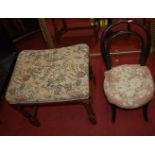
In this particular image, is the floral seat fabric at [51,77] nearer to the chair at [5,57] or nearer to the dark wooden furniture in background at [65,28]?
the chair at [5,57]

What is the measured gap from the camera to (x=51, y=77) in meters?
1.49

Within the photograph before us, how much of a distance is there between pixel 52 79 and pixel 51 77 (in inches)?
1.0

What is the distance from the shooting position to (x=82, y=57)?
1.59 meters

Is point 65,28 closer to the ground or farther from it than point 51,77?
closer to the ground

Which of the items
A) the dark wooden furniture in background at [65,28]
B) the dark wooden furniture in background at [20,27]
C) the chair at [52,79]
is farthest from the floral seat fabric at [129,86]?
the dark wooden furniture in background at [20,27]

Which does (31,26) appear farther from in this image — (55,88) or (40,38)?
(55,88)

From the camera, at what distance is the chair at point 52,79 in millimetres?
1411

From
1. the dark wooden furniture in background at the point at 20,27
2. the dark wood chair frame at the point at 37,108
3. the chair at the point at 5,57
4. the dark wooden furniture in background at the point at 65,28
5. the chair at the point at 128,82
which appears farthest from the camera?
the dark wooden furniture in background at the point at 20,27

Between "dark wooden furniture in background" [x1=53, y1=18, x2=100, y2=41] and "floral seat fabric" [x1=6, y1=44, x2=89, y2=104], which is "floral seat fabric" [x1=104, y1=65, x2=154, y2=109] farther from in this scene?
"dark wooden furniture in background" [x1=53, y1=18, x2=100, y2=41]

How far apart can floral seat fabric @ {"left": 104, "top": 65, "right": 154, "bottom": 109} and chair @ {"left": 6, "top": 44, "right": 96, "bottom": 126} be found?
0.20 metres

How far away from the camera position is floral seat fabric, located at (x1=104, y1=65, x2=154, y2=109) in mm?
1365

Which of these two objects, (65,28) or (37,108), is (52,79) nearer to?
(37,108)

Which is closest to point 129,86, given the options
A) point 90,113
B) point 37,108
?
point 90,113

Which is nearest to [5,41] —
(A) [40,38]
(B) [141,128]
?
(A) [40,38]
